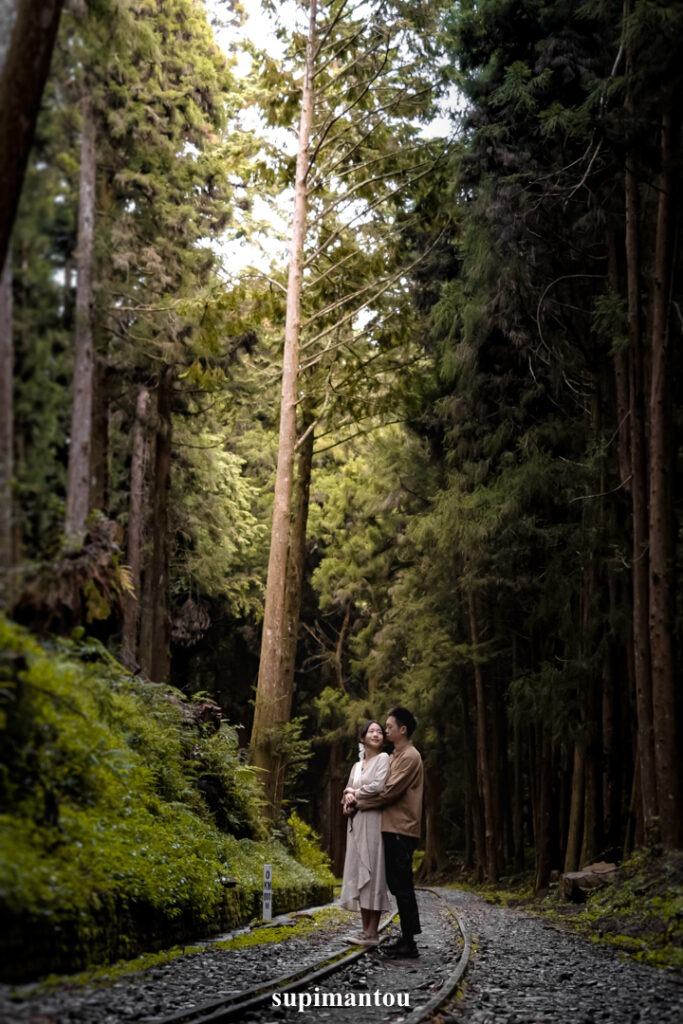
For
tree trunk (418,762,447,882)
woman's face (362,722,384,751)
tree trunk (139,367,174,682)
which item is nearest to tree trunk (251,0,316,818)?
tree trunk (139,367,174,682)

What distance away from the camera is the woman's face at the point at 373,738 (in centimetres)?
944

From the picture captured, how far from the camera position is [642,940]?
9797 millimetres

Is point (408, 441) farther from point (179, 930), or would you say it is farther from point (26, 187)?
point (26, 187)

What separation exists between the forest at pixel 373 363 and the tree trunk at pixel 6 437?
2 cm

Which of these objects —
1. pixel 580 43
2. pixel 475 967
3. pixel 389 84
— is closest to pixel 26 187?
pixel 475 967

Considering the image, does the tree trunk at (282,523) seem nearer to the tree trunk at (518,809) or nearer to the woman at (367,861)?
the woman at (367,861)

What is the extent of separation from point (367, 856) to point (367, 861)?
1.8 inches

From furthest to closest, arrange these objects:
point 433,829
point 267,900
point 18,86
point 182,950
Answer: point 433,829
point 267,900
point 182,950
point 18,86

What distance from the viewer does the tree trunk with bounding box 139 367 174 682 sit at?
1642 cm

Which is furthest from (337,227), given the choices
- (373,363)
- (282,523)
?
(282,523)

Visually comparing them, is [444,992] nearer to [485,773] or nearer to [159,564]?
[159,564]

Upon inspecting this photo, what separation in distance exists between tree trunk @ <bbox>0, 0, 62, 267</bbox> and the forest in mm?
18

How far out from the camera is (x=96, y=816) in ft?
19.7

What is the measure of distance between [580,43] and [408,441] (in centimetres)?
1156
